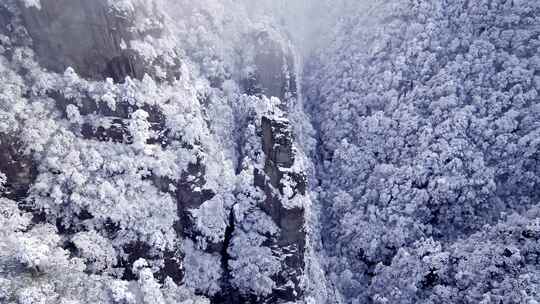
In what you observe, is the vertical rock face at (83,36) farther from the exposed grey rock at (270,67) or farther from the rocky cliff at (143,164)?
the exposed grey rock at (270,67)

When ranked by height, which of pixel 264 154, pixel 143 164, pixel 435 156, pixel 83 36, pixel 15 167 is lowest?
pixel 15 167

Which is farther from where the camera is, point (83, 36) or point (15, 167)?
point (83, 36)

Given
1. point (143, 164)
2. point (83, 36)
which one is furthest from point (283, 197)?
point (83, 36)

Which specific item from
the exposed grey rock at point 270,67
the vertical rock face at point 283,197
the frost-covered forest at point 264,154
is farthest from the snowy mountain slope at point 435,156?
the vertical rock face at point 283,197

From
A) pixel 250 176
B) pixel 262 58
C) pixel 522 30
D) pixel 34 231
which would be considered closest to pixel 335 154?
pixel 262 58

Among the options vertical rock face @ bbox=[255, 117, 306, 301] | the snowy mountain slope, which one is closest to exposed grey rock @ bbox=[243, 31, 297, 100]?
the snowy mountain slope

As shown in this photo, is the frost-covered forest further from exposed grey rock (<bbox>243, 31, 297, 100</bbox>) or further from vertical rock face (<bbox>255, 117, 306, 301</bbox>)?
exposed grey rock (<bbox>243, 31, 297, 100</bbox>)

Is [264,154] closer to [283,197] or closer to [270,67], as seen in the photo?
[283,197]
